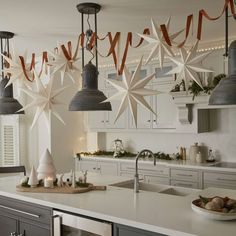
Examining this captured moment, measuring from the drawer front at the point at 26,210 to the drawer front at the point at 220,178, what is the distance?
2.57 metres

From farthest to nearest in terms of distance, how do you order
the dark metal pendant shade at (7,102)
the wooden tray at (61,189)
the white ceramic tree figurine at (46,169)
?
the dark metal pendant shade at (7,102)
the white ceramic tree figurine at (46,169)
the wooden tray at (61,189)

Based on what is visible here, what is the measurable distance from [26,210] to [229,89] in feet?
6.54

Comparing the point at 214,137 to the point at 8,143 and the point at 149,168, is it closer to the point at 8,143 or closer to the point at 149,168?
the point at 149,168

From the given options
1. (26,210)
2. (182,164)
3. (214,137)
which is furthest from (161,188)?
(214,137)

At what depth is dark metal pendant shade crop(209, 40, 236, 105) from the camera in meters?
1.97

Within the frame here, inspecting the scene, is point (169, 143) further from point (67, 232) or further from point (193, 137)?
point (67, 232)

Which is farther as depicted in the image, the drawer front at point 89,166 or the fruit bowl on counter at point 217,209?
the drawer front at point 89,166

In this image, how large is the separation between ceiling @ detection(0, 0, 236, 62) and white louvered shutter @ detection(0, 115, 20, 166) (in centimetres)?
212

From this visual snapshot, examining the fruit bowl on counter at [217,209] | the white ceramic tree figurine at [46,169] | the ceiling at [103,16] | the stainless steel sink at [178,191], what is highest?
the ceiling at [103,16]

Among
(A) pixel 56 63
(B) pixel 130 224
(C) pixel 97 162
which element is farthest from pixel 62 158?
(B) pixel 130 224

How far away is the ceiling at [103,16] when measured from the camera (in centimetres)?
313

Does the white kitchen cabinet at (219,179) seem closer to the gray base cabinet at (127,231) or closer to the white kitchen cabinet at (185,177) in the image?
the white kitchen cabinet at (185,177)

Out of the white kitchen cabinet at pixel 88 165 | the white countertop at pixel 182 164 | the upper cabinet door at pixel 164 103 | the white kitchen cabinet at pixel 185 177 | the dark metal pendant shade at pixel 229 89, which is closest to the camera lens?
the dark metal pendant shade at pixel 229 89

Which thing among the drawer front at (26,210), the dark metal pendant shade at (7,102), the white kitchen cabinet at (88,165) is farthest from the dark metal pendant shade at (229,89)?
the white kitchen cabinet at (88,165)
